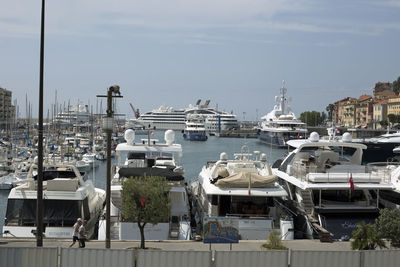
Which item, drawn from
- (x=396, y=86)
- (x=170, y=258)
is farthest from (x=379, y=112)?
(x=170, y=258)

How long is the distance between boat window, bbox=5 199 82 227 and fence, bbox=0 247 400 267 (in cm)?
701

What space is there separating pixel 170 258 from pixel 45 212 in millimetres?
8504

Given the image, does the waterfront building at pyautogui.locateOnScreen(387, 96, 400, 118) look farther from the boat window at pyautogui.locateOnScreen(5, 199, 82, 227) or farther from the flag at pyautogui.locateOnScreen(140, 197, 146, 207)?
the flag at pyautogui.locateOnScreen(140, 197, 146, 207)

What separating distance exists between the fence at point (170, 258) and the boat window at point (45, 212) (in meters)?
7.01

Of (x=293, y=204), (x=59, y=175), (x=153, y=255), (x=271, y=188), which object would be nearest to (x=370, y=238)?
(x=153, y=255)

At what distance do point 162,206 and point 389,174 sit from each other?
11.9 metres

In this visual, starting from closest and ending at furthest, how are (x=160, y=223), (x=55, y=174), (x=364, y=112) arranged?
(x=160, y=223) → (x=55, y=174) → (x=364, y=112)

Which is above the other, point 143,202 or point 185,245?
point 143,202

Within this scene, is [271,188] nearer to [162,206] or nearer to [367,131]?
[162,206]

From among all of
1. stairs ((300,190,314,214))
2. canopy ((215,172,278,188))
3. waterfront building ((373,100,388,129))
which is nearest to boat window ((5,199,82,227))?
canopy ((215,172,278,188))

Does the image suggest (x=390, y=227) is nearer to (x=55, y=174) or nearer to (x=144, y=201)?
(x=144, y=201)

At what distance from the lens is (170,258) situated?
1079 centimetres

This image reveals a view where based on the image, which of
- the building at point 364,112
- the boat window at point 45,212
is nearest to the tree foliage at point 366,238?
the boat window at point 45,212

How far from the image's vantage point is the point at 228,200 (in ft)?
62.8
